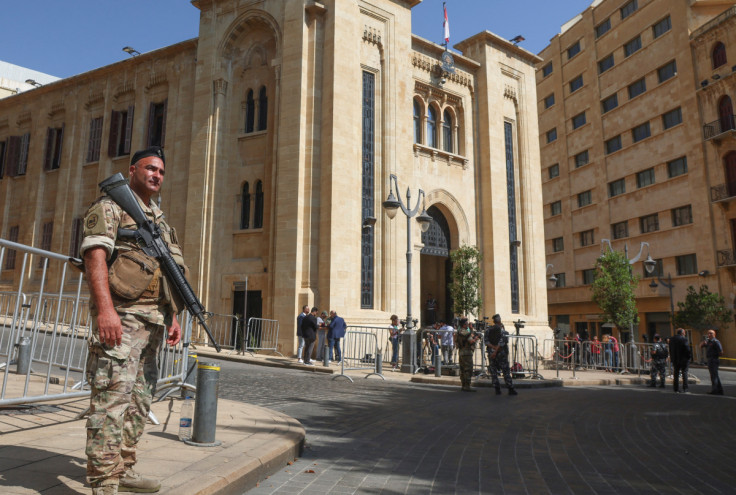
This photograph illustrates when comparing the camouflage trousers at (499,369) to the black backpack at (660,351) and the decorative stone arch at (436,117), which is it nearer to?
the black backpack at (660,351)

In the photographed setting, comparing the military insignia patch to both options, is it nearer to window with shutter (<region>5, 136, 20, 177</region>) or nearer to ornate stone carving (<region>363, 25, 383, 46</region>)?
ornate stone carving (<region>363, 25, 383, 46</region>)

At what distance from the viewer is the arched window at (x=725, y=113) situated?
3135 centimetres

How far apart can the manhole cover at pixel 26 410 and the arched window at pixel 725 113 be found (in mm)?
36252

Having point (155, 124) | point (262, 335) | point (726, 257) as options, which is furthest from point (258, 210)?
point (726, 257)

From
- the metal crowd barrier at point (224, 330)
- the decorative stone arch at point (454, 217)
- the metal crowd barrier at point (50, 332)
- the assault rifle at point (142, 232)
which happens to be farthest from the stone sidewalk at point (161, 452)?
the decorative stone arch at point (454, 217)

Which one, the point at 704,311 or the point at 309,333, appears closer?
the point at 309,333

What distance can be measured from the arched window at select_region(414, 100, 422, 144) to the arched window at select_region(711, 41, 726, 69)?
21.1m

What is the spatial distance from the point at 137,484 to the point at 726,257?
35338mm

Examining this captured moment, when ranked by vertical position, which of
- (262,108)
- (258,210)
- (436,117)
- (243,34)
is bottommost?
(258,210)

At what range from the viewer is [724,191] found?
31141 mm

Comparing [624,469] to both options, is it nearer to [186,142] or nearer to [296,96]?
[296,96]

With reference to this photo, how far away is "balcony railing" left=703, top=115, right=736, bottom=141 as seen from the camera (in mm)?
31000

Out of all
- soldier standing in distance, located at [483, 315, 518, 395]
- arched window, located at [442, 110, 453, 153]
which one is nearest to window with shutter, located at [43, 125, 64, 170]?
arched window, located at [442, 110, 453, 153]

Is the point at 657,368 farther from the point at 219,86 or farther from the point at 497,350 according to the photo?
the point at 219,86
